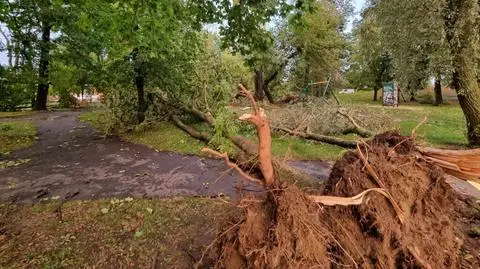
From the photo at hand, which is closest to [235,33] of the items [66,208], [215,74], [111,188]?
[111,188]

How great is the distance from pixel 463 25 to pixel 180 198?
8337 mm

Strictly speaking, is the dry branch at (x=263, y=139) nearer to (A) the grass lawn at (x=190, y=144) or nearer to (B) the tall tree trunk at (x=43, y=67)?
(A) the grass lawn at (x=190, y=144)

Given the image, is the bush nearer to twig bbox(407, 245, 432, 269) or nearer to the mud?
the mud

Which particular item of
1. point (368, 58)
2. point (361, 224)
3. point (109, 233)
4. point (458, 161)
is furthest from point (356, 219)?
point (368, 58)

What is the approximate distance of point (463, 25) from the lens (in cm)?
831

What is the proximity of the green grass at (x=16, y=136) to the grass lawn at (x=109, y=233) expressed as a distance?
16.5 ft

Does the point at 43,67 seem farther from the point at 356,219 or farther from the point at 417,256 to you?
the point at 417,256

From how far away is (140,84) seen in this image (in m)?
10.2

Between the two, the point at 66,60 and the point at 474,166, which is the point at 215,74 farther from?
the point at 474,166

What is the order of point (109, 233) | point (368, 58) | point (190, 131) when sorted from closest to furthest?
point (109, 233)
point (190, 131)
point (368, 58)

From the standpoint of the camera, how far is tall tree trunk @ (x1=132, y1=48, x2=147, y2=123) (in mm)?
9523

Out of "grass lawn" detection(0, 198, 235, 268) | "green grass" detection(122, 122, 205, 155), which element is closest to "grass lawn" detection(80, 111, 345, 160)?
"green grass" detection(122, 122, 205, 155)

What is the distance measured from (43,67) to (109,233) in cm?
1515

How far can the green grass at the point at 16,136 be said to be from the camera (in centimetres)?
900
